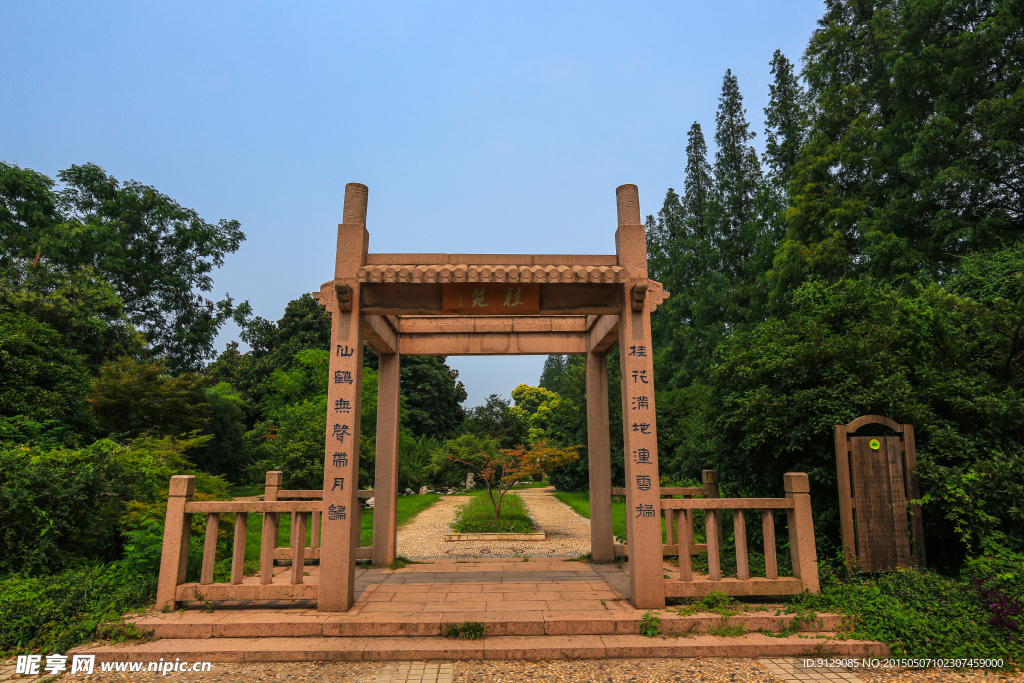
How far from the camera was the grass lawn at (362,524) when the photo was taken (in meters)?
8.94

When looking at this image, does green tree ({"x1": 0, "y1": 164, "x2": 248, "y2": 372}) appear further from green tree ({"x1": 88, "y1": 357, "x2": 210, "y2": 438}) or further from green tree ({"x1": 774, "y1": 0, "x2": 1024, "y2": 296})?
green tree ({"x1": 774, "y1": 0, "x2": 1024, "y2": 296})

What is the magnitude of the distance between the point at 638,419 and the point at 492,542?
20.5 ft

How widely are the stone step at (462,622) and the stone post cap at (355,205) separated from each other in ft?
12.6

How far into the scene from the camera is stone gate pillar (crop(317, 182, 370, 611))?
202 inches

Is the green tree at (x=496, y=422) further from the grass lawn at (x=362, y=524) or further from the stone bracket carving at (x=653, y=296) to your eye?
the stone bracket carving at (x=653, y=296)

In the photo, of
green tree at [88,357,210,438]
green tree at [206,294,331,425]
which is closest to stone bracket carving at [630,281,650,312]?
green tree at [88,357,210,438]

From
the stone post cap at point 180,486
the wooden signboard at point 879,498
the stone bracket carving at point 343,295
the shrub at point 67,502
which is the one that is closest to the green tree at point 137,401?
the shrub at point 67,502

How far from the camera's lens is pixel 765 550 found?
530cm

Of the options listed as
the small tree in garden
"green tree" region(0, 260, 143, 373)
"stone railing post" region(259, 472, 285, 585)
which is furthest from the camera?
"green tree" region(0, 260, 143, 373)

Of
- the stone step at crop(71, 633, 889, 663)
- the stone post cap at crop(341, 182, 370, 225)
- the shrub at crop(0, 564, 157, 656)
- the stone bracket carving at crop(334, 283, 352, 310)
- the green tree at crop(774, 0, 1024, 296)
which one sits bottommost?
the stone step at crop(71, 633, 889, 663)

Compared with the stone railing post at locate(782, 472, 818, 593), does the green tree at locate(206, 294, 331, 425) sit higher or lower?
higher

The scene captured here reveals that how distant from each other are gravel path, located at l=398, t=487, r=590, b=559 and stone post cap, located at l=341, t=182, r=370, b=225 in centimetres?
571

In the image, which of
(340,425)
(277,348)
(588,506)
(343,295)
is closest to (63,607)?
(340,425)

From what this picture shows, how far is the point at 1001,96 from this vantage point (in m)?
11.7
